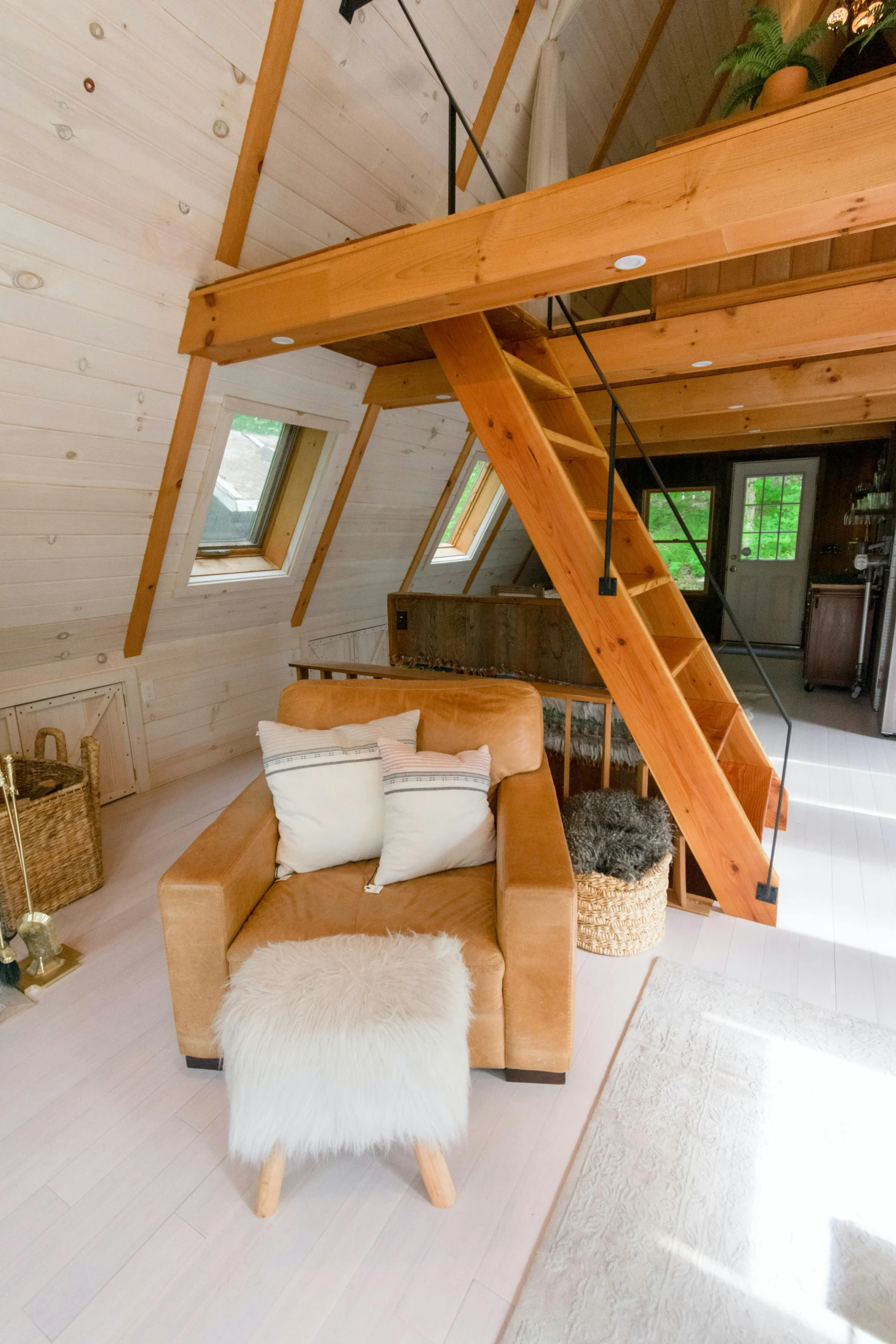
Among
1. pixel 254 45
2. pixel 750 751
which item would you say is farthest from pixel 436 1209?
pixel 254 45

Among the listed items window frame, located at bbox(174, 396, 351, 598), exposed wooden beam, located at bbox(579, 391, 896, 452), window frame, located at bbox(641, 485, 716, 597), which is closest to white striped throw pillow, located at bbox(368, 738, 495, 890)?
window frame, located at bbox(174, 396, 351, 598)

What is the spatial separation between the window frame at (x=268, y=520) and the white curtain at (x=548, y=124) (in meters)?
1.26

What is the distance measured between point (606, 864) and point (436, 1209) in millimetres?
1046

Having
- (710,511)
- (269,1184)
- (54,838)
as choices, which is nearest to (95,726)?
(54,838)

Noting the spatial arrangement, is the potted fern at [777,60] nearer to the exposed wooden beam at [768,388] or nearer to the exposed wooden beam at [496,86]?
the exposed wooden beam at [496,86]

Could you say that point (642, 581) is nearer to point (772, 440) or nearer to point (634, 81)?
point (634, 81)

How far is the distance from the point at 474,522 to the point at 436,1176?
201 inches

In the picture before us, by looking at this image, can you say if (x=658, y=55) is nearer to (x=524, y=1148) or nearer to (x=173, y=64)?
(x=173, y=64)

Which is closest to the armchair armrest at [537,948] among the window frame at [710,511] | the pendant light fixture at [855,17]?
the pendant light fixture at [855,17]

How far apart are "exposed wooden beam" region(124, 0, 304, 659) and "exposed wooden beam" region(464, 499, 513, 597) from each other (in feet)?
11.1

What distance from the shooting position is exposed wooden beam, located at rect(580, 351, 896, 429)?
121 inches

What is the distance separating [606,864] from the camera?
6.93ft

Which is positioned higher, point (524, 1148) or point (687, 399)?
point (687, 399)

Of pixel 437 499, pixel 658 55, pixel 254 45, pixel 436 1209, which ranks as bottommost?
pixel 436 1209
